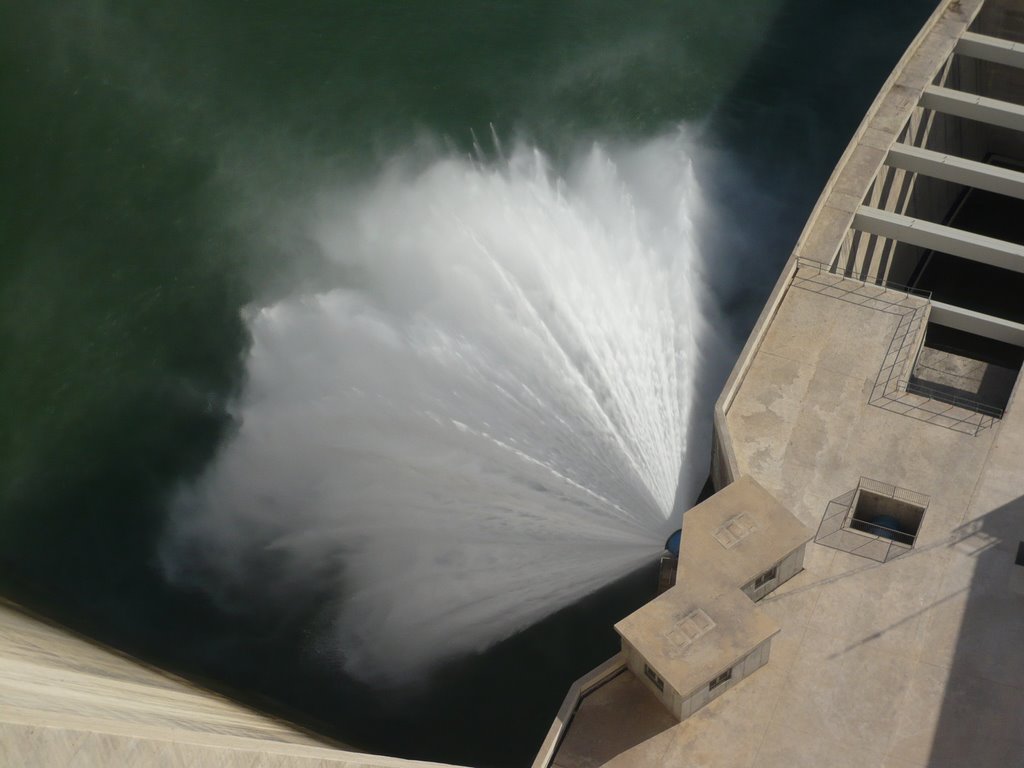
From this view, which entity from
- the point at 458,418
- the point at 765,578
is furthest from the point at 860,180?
the point at 765,578

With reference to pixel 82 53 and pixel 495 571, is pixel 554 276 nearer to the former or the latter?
pixel 495 571

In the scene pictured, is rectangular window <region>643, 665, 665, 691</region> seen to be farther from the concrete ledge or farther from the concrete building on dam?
the concrete ledge

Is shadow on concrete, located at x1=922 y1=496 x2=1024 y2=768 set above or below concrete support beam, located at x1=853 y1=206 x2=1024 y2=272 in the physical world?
below

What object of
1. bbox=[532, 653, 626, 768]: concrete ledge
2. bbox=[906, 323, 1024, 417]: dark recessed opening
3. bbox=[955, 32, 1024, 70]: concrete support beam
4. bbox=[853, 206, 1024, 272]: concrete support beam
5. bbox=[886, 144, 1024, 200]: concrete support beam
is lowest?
bbox=[532, 653, 626, 768]: concrete ledge

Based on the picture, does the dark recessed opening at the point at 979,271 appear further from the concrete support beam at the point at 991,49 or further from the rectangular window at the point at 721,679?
the rectangular window at the point at 721,679

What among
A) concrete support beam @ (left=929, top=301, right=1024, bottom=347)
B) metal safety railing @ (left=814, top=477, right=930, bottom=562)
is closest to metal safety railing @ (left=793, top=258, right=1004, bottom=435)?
→ concrete support beam @ (left=929, top=301, right=1024, bottom=347)

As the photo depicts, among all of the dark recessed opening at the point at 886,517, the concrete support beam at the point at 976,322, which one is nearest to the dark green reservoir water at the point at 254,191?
the dark recessed opening at the point at 886,517
